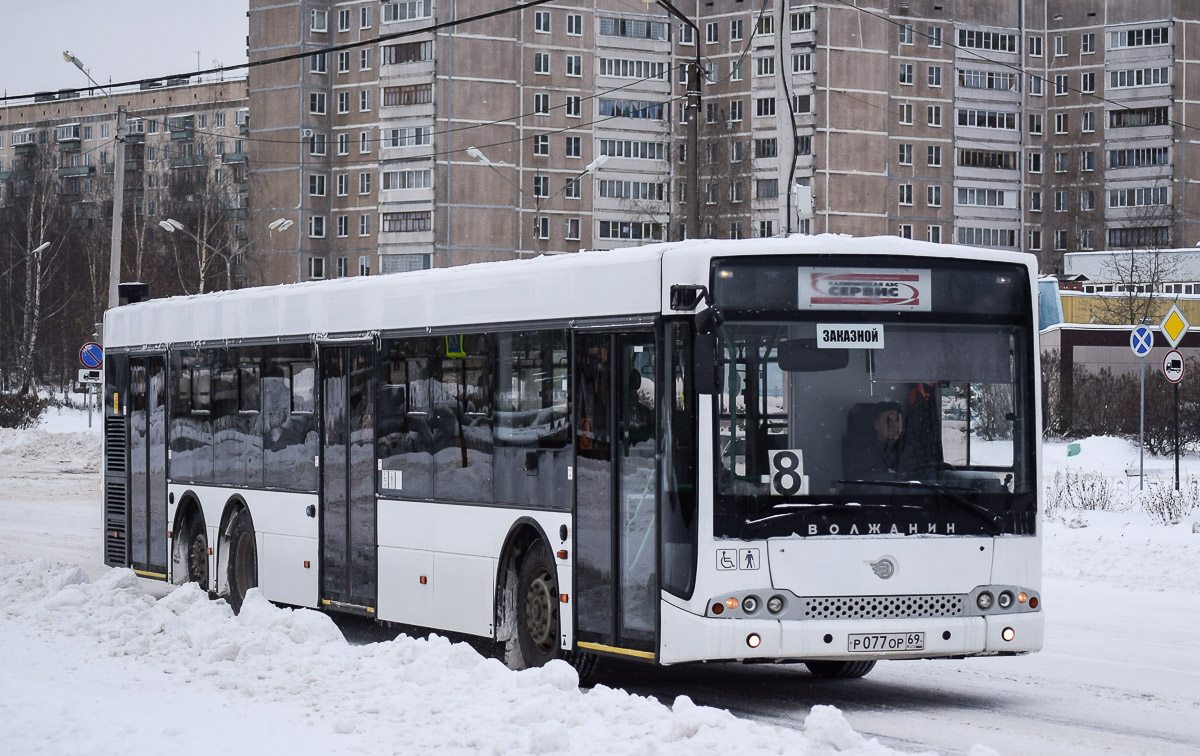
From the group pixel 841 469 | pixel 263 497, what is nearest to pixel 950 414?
pixel 841 469

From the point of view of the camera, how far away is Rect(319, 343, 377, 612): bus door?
14.3 m

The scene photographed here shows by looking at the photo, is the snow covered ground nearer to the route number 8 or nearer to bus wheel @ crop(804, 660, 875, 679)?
bus wheel @ crop(804, 660, 875, 679)

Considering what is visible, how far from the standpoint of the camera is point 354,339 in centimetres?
1469

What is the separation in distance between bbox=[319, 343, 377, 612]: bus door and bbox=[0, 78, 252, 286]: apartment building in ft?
263

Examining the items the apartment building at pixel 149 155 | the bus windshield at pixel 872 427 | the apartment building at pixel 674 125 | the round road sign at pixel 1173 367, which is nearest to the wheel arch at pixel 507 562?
the bus windshield at pixel 872 427

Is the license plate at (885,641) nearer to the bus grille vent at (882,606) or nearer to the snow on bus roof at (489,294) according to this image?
the bus grille vent at (882,606)

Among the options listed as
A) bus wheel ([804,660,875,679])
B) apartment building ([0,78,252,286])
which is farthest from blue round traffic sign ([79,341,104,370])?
apartment building ([0,78,252,286])

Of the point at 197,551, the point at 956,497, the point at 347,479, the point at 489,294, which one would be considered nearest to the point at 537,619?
the point at 489,294

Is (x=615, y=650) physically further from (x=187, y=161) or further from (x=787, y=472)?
(x=187, y=161)

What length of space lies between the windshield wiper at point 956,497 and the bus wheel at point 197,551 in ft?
27.9

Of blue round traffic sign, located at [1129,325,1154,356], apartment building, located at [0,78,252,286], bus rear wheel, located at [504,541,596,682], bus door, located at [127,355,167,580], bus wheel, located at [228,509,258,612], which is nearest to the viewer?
bus rear wheel, located at [504,541,596,682]

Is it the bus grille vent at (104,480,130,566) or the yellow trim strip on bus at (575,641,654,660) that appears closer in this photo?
the yellow trim strip on bus at (575,641,654,660)

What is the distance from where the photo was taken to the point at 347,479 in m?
14.6

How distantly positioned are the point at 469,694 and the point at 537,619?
258 centimetres
